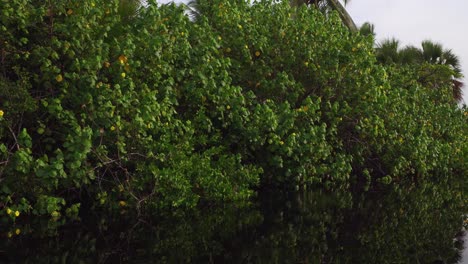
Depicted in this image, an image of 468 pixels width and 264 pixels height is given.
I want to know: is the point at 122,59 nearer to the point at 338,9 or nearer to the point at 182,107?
the point at 182,107

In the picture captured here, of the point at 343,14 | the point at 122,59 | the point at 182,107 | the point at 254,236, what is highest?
the point at 343,14

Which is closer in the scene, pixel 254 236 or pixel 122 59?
pixel 254 236

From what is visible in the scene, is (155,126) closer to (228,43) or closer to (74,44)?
(74,44)

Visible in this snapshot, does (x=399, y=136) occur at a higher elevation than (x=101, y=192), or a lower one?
higher

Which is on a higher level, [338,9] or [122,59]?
[338,9]

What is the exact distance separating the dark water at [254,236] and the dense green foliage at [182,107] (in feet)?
1.26

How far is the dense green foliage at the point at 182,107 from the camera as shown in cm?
795

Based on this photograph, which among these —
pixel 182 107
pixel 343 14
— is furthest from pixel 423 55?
pixel 182 107

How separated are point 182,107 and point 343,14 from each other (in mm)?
14876

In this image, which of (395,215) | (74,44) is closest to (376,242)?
(395,215)

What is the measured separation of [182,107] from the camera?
1077cm

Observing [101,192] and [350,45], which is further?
[350,45]

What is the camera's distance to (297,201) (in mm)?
11195

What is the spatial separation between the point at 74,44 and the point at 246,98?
12.8ft
